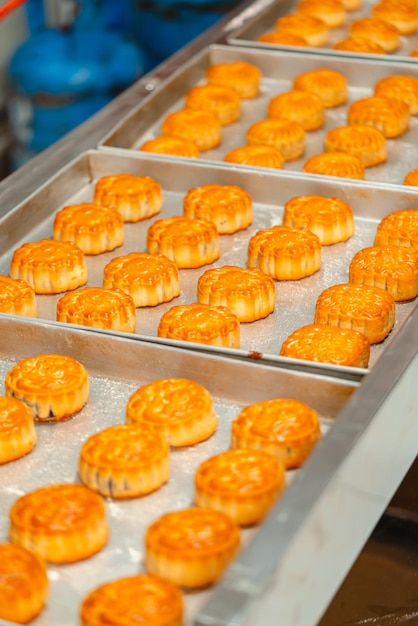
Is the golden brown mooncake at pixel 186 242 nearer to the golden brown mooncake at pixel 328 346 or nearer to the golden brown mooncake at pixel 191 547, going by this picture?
the golden brown mooncake at pixel 328 346

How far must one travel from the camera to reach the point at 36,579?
1.52m

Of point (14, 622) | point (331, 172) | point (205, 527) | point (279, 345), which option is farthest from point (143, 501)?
→ point (331, 172)

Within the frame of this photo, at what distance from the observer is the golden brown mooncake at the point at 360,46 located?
3570mm

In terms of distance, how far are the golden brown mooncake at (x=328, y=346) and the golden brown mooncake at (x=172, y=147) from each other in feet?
3.11

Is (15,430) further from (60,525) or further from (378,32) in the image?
(378,32)

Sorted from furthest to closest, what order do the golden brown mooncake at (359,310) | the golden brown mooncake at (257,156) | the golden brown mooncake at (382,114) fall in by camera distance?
the golden brown mooncake at (382,114) → the golden brown mooncake at (257,156) → the golden brown mooncake at (359,310)

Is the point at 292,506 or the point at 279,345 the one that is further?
the point at 279,345

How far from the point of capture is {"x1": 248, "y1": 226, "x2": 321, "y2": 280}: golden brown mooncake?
2.47 meters

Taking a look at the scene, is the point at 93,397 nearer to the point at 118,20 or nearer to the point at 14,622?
the point at 14,622

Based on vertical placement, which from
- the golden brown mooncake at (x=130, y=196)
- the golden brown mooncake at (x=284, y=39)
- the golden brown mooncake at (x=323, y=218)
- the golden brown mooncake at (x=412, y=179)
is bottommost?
the golden brown mooncake at (x=130, y=196)

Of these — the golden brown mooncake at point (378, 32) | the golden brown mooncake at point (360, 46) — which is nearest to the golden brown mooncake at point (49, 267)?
the golden brown mooncake at point (360, 46)

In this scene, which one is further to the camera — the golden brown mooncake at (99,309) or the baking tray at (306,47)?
the baking tray at (306,47)

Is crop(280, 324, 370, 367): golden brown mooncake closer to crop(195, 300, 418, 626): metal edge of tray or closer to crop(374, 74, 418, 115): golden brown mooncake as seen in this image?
crop(195, 300, 418, 626): metal edge of tray

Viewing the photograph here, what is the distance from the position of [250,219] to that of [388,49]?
4.26 ft
